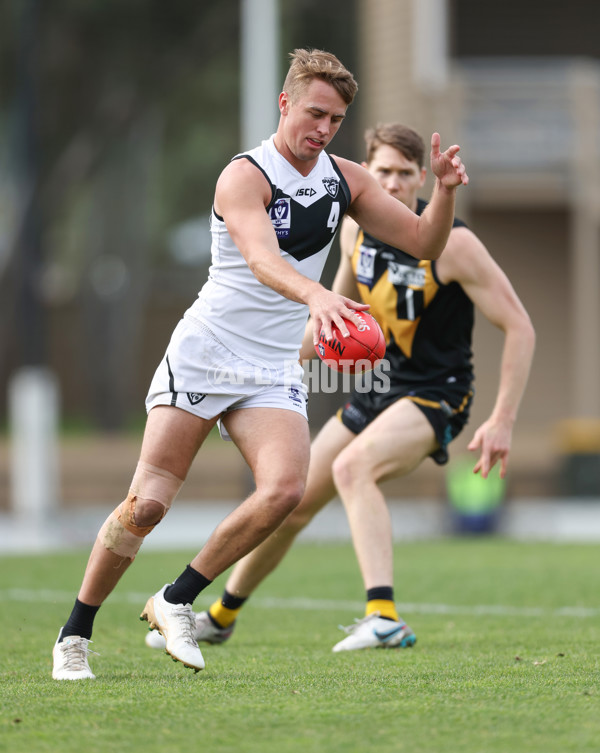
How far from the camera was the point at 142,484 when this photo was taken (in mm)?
5074

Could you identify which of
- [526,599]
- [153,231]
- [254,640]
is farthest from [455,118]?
[153,231]

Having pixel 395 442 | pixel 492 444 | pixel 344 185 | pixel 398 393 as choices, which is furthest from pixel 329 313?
pixel 398 393

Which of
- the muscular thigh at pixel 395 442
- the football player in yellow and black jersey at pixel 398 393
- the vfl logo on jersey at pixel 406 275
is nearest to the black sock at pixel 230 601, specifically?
the football player in yellow and black jersey at pixel 398 393

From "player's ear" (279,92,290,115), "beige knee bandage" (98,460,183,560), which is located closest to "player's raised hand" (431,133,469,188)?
"player's ear" (279,92,290,115)

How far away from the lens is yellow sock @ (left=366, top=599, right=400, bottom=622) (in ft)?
20.0

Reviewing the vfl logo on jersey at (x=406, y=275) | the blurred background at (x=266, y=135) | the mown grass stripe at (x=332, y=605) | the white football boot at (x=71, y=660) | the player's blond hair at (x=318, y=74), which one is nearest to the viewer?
the player's blond hair at (x=318, y=74)

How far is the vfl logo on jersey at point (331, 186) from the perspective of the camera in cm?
517

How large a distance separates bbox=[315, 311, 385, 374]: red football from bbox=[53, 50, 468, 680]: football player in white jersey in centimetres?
47

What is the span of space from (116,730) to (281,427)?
4.65 ft

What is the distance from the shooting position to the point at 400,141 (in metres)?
6.41

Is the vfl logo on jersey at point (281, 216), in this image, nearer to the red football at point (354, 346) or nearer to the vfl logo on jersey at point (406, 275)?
the red football at point (354, 346)

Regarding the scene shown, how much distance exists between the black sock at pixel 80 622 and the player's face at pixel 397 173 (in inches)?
96.0

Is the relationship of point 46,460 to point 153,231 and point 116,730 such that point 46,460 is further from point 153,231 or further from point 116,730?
point 153,231

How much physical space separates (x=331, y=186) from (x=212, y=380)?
0.88 metres
